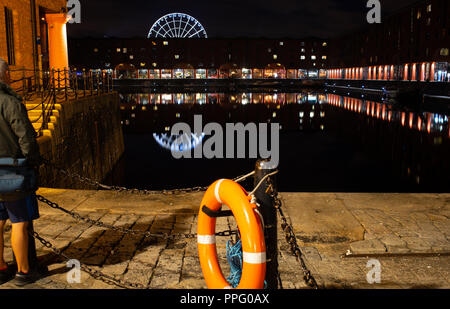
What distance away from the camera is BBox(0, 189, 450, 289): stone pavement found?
4383 mm

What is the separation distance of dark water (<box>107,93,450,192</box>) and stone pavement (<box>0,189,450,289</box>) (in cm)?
1056

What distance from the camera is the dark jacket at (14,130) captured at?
150 inches

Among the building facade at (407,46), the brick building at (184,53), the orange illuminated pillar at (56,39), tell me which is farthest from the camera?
the brick building at (184,53)

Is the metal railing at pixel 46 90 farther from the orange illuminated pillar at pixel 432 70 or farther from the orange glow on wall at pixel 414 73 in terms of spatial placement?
the orange glow on wall at pixel 414 73

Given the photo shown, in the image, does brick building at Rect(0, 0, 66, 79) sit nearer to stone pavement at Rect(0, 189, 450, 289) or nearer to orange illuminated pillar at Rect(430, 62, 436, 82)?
stone pavement at Rect(0, 189, 450, 289)

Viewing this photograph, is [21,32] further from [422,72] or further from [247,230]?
[422,72]

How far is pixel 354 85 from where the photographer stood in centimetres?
7444

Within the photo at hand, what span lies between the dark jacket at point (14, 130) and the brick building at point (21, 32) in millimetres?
14880

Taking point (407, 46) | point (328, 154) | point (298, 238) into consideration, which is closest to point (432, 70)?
point (407, 46)

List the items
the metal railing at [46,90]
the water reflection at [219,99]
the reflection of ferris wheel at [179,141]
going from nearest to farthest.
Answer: the metal railing at [46,90] < the reflection of ferris wheel at [179,141] < the water reflection at [219,99]

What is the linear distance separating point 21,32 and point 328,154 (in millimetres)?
16662

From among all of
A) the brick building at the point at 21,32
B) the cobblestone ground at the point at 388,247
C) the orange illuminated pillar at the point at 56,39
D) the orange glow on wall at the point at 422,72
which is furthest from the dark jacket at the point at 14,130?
the orange glow on wall at the point at 422,72
